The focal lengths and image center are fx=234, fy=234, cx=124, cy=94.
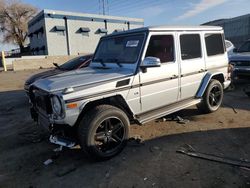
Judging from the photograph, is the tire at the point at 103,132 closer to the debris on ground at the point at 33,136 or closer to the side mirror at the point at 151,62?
the side mirror at the point at 151,62

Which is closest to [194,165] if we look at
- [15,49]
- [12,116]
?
[12,116]

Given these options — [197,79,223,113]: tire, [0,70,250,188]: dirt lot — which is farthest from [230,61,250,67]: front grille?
[0,70,250,188]: dirt lot

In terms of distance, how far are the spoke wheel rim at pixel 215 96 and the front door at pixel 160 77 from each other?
4.78 ft

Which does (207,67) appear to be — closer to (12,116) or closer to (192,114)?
(192,114)

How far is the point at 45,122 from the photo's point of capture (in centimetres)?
398

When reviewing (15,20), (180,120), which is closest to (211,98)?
(180,120)

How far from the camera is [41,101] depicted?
4074 mm

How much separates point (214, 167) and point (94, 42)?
35938 millimetres

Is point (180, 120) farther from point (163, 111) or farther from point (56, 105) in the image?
point (56, 105)

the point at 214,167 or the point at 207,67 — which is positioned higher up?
the point at 207,67

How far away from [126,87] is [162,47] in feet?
4.22

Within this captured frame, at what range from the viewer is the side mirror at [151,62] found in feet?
13.5

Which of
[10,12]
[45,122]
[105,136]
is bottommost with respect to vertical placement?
[105,136]

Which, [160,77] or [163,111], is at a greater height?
[160,77]
